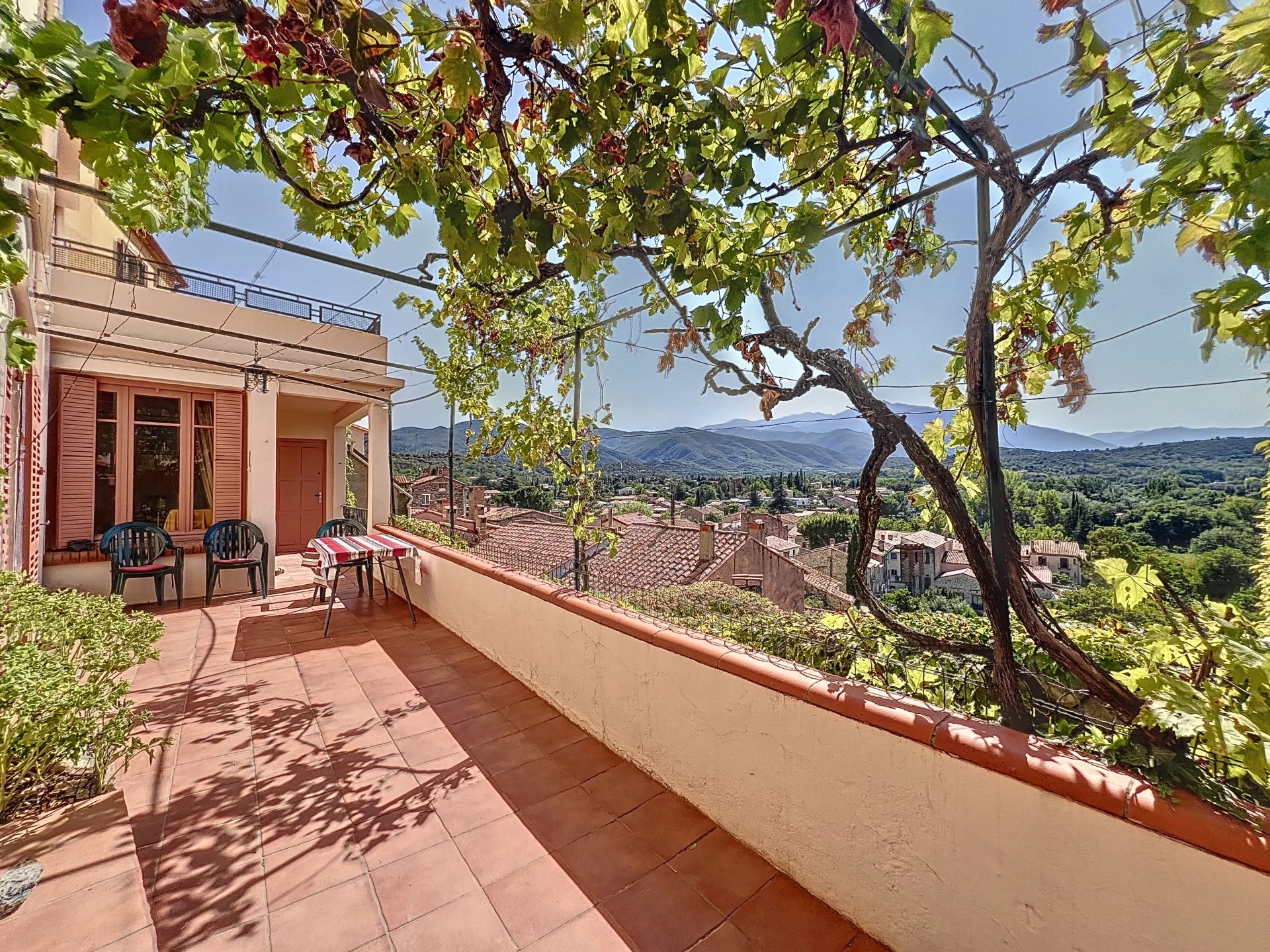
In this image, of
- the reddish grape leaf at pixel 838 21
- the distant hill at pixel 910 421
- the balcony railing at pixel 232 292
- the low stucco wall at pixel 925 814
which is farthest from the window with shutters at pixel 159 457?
the reddish grape leaf at pixel 838 21

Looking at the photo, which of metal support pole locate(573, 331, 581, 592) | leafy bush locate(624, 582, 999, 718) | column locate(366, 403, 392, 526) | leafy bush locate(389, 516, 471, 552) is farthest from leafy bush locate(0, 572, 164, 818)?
column locate(366, 403, 392, 526)

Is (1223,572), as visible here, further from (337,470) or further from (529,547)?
(337,470)

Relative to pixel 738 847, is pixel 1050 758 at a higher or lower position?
Answer: higher

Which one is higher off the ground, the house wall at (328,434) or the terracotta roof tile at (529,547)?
the house wall at (328,434)

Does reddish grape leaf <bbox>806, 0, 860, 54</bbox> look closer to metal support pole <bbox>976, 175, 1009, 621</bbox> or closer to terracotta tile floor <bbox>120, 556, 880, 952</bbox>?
metal support pole <bbox>976, 175, 1009, 621</bbox>

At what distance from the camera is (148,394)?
6574 mm

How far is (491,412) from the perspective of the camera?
439 cm

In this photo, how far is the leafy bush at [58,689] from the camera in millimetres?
1898

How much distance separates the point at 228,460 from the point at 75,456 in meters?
1.42

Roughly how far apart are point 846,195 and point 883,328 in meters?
0.73

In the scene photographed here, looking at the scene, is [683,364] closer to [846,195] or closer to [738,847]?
[846,195]

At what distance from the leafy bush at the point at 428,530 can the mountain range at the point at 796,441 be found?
4.35 ft

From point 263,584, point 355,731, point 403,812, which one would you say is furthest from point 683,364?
point 263,584

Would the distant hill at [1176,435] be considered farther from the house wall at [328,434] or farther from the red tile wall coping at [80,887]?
the house wall at [328,434]
